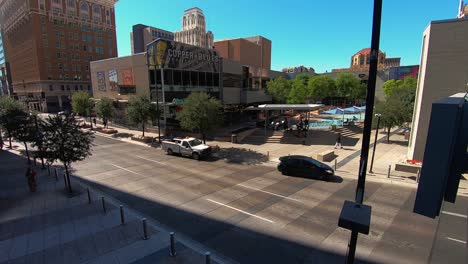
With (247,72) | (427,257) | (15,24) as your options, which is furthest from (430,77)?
(15,24)

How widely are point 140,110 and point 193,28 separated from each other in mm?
145275

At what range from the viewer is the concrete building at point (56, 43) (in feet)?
241

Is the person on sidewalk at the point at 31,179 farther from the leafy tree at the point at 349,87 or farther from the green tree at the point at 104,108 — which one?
the leafy tree at the point at 349,87

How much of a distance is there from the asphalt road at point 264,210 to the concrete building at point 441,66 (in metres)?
8.33

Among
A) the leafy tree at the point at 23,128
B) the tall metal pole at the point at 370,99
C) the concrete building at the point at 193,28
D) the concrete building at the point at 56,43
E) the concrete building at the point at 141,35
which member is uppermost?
the concrete building at the point at 193,28

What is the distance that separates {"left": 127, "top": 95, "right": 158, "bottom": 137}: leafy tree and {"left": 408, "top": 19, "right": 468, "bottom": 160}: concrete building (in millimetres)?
29413

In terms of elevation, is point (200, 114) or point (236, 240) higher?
point (200, 114)

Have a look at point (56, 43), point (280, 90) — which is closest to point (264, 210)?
point (280, 90)

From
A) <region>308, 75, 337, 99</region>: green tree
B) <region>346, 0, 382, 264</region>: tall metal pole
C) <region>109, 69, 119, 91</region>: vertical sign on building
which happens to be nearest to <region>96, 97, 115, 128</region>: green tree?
<region>109, 69, 119, 91</region>: vertical sign on building

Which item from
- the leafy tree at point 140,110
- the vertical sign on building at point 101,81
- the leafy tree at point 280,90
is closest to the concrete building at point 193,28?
the leafy tree at point 280,90

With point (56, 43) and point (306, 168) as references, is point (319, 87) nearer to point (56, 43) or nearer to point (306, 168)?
point (306, 168)

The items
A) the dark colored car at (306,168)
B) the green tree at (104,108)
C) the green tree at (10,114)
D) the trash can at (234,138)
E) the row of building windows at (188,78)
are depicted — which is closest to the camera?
the dark colored car at (306,168)

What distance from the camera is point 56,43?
7606cm

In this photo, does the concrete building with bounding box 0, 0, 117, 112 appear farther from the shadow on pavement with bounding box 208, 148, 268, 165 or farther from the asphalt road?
the shadow on pavement with bounding box 208, 148, 268, 165
